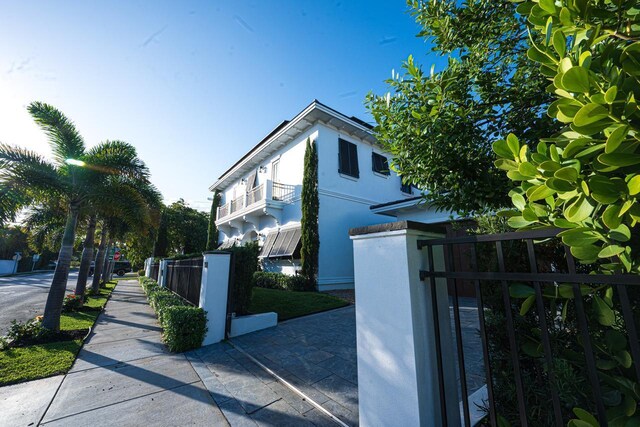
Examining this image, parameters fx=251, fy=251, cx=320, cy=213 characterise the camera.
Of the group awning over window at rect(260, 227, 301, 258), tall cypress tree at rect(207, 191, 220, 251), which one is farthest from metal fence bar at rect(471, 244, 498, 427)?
tall cypress tree at rect(207, 191, 220, 251)

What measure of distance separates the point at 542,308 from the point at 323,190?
12.1 m

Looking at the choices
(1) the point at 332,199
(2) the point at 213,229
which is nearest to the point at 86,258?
(1) the point at 332,199

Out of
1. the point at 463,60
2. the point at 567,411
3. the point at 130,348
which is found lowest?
the point at 130,348

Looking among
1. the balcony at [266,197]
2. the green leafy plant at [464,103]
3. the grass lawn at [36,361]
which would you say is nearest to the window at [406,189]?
the balcony at [266,197]

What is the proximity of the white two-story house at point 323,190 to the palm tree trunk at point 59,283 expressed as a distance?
322 inches

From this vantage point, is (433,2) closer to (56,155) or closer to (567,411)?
(567,411)

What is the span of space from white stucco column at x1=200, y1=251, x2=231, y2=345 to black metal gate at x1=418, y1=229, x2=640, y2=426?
498 centimetres

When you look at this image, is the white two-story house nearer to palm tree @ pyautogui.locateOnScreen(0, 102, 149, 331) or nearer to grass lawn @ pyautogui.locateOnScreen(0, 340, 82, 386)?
palm tree @ pyautogui.locateOnScreen(0, 102, 149, 331)

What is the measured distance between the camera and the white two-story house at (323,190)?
13211 mm

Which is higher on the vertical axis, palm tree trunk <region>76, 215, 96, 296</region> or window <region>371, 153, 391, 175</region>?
window <region>371, 153, 391, 175</region>

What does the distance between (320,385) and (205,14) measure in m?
7.10

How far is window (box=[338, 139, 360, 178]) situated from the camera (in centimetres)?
1412

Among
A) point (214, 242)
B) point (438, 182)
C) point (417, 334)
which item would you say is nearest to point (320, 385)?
point (417, 334)

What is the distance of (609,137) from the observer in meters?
0.88
